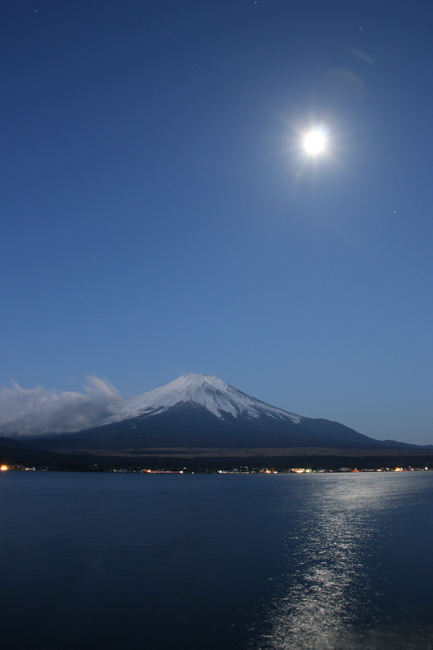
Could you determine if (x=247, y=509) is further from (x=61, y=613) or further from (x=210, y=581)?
(x=61, y=613)

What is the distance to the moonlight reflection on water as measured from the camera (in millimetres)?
16812

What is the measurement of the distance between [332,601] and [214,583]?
6598mm

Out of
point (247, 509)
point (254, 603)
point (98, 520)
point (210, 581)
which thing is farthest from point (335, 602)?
point (247, 509)

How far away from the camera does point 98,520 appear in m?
47.8

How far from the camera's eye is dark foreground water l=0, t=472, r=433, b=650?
17500 mm

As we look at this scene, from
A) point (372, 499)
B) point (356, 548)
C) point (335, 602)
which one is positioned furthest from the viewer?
point (372, 499)

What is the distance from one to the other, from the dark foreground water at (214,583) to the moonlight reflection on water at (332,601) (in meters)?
0.08

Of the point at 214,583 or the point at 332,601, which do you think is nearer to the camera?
the point at 332,601

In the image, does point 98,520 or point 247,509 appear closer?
point 98,520

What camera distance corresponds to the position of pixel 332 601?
21.7 metres

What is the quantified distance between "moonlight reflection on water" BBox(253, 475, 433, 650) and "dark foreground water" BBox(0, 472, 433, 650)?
0.26 ft

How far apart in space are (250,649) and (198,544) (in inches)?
785

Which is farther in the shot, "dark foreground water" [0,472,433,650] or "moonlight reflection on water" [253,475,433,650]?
"dark foreground water" [0,472,433,650]

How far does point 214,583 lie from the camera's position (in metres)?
24.4
